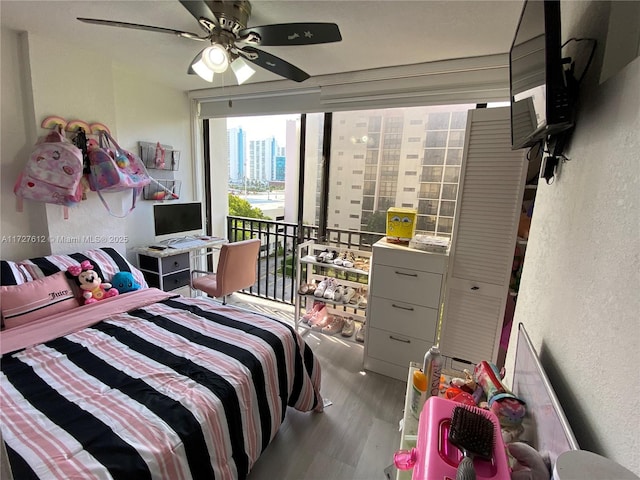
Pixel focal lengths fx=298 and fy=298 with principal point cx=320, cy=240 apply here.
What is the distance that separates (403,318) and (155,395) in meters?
1.68

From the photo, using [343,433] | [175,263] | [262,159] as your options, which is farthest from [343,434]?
[262,159]

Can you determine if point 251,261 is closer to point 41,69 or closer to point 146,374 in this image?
point 146,374

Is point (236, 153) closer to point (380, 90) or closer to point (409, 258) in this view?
point (380, 90)

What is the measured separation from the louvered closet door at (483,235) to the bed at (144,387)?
1127 mm

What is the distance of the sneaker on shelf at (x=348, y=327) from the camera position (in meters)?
2.73

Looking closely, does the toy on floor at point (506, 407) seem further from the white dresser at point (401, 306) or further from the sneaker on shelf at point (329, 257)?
the sneaker on shelf at point (329, 257)

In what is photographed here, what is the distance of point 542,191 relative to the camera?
131 cm

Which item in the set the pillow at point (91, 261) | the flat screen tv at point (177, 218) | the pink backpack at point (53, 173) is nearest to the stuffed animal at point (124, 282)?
the pillow at point (91, 261)

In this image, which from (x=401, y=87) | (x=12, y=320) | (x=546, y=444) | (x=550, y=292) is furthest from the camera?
(x=401, y=87)

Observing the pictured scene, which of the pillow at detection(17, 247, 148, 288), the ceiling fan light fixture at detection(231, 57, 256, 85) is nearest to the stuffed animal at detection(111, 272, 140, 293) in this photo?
the pillow at detection(17, 247, 148, 288)

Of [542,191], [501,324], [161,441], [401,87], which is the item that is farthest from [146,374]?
[401,87]

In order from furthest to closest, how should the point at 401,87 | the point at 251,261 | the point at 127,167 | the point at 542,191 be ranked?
the point at 251,261
the point at 127,167
the point at 401,87
the point at 542,191

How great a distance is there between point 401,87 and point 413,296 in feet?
5.50

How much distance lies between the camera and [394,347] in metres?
2.34
